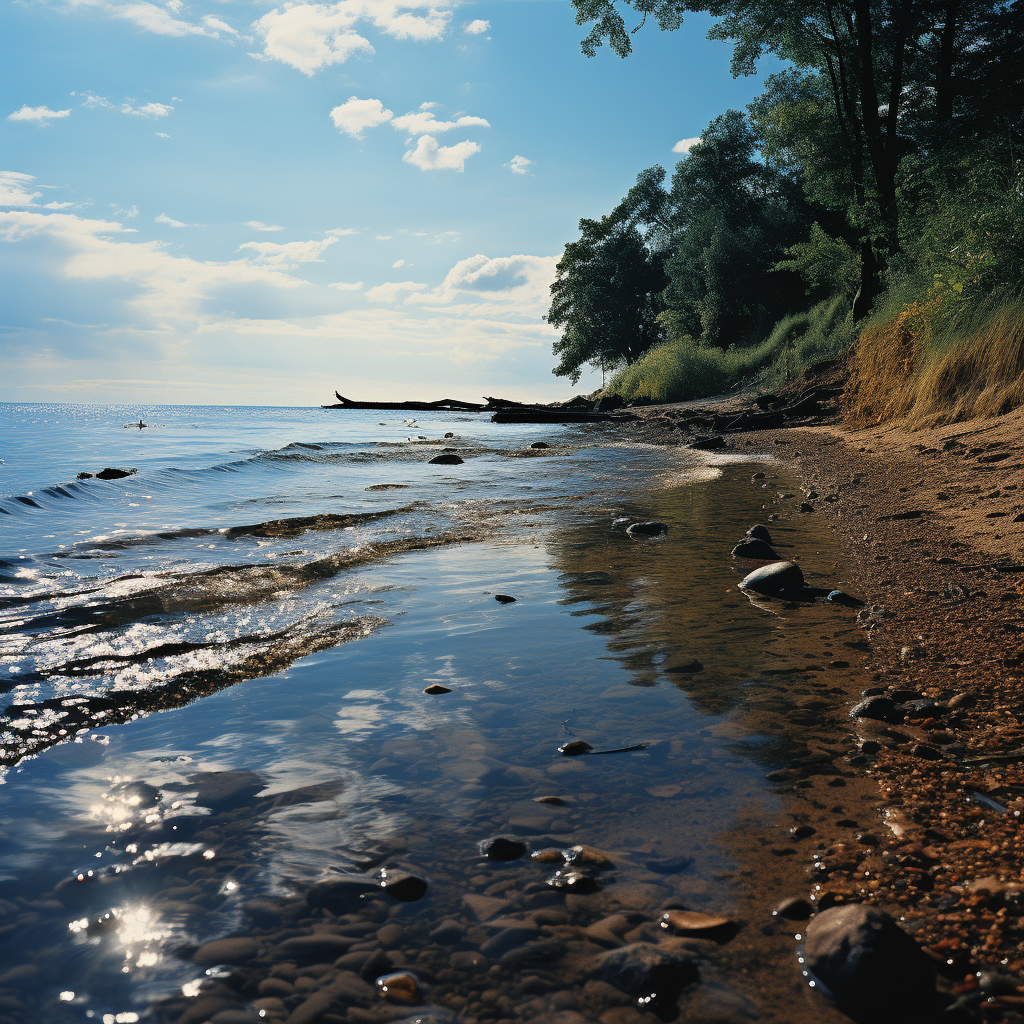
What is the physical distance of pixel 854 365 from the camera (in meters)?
12.9

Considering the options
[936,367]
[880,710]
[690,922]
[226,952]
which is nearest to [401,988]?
[226,952]

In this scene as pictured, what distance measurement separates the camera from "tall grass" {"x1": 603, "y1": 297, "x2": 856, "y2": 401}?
24.2 metres

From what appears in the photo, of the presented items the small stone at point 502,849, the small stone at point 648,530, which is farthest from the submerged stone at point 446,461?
the small stone at point 502,849

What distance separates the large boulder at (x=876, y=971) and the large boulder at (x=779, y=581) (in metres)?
2.70

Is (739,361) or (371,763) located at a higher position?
(739,361)

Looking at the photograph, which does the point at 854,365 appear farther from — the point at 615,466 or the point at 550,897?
the point at 550,897

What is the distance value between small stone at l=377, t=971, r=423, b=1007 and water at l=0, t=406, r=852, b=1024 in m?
0.03

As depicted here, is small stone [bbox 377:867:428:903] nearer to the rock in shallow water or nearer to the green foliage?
the rock in shallow water

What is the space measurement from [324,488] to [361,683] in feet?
25.6

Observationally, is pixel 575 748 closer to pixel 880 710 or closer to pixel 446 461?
pixel 880 710

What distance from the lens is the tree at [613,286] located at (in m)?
46.2

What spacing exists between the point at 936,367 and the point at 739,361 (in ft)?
68.9

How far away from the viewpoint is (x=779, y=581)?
392 cm

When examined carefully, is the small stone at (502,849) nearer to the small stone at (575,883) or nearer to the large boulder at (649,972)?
the small stone at (575,883)
